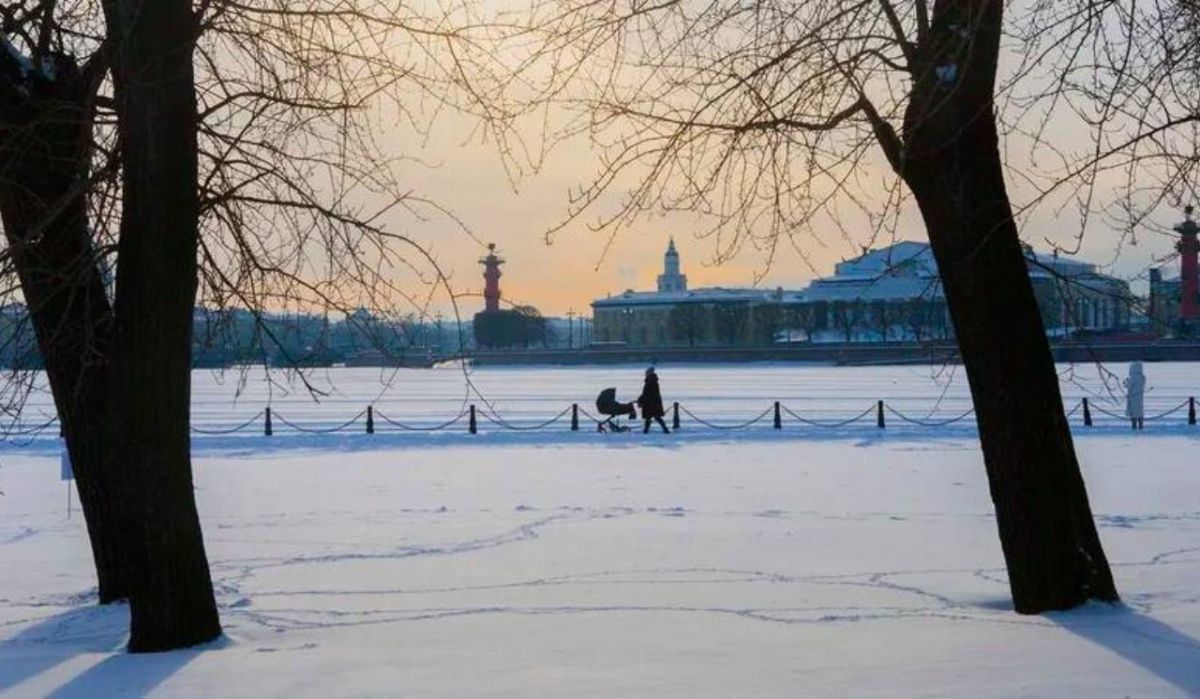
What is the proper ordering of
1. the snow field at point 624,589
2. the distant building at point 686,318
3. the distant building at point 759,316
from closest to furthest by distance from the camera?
1. the snow field at point 624,589
2. the distant building at point 759,316
3. the distant building at point 686,318

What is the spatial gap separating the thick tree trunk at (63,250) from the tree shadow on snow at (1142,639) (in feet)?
18.1

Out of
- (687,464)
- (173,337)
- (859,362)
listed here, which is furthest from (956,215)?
(859,362)

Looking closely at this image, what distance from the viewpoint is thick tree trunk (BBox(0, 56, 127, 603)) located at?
29.7 feet

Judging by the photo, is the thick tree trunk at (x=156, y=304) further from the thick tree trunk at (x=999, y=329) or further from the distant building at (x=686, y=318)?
the distant building at (x=686, y=318)

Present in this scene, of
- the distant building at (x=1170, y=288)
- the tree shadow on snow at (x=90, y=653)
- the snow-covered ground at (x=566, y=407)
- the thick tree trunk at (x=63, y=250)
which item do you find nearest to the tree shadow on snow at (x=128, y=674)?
the tree shadow on snow at (x=90, y=653)

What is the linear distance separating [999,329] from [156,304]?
4.70 metres

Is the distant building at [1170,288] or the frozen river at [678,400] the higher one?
the distant building at [1170,288]

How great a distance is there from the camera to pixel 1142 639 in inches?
298

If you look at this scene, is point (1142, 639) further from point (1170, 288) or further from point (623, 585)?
point (1170, 288)

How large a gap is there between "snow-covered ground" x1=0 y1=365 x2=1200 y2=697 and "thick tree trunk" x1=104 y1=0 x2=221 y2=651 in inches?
18.4

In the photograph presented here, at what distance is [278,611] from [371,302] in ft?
6.77

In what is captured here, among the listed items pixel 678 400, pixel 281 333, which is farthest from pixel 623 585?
pixel 678 400

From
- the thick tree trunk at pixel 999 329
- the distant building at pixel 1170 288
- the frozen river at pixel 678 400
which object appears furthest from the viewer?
the frozen river at pixel 678 400

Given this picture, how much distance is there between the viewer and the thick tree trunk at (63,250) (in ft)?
29.7
